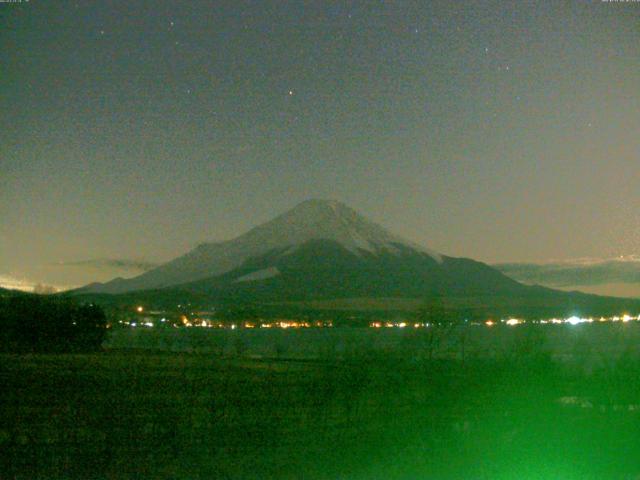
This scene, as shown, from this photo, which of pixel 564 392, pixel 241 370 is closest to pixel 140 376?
pixel 241 370

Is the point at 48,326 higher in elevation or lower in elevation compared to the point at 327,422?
higher

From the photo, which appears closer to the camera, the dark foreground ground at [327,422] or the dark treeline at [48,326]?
the dark foreground ground at [327,422]

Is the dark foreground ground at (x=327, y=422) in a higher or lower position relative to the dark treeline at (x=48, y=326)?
lower

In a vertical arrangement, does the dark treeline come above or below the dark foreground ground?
above

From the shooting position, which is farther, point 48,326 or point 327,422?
point 48,326
